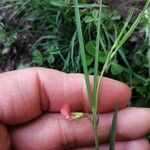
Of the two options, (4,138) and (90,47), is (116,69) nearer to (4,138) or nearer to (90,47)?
(90,47)

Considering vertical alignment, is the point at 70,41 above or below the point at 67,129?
above

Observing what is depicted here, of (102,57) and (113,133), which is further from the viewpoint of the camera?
(102,57)

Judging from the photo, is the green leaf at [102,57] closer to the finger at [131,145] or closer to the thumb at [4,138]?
the finger at [131,145]

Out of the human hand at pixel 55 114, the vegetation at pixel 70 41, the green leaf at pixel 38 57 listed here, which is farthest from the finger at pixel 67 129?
the green leaf at pixel 38 57

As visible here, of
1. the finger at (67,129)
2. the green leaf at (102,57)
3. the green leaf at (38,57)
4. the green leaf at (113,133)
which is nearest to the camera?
the green leaf at (113,133)

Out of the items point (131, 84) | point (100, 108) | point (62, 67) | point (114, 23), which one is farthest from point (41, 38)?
point (100, 108)

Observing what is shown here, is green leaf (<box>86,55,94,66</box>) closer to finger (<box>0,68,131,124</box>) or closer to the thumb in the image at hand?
finger (<box>0,68,131,124</box>)

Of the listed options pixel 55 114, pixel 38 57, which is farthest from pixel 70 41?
pixel 55 114
